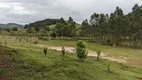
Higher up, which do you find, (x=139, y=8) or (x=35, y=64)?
(x=139, y=8)

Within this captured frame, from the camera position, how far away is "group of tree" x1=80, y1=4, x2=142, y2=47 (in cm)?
8806

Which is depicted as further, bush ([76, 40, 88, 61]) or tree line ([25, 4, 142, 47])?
tree line ([25, 4, 142, 47])

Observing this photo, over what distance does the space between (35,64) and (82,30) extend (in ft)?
311

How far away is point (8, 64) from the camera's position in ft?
79.1

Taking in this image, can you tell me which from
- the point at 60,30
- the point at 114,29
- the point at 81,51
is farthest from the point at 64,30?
the point at 81,51

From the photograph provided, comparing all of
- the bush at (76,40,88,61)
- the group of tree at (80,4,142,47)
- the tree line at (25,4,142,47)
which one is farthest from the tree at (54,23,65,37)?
the bush at (76,40,88,61)

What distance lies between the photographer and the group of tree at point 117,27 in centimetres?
8806

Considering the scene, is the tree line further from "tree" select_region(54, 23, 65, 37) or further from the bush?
the bush

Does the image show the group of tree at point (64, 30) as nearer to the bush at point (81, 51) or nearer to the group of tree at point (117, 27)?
the group of tree at point (117, 27)

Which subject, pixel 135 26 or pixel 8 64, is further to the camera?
pixel 135 26

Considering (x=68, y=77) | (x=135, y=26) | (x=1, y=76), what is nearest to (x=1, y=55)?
(x=1, y=76)

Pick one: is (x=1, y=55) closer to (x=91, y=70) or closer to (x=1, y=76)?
(x=1, y=76)

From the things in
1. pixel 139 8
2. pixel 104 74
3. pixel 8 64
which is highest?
pixel 139 8

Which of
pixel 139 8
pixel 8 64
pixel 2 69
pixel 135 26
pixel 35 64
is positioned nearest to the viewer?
pixel 2 69
